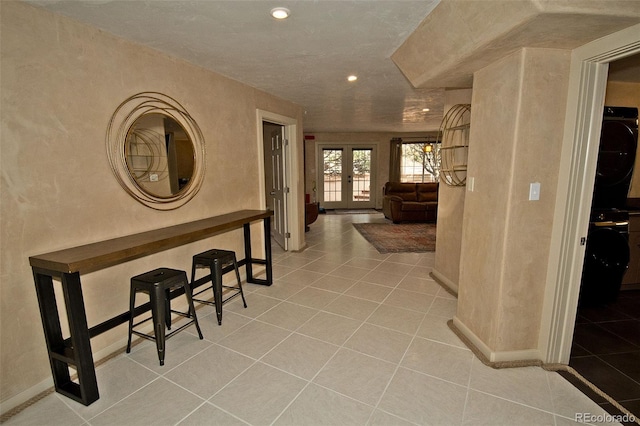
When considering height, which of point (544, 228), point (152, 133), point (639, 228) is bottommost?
point (639, 228)

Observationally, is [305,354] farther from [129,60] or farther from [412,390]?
[129,60]

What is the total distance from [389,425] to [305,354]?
0.79m

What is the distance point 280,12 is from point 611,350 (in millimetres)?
3341

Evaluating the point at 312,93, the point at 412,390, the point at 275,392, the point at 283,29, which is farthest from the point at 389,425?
the point at 312,93

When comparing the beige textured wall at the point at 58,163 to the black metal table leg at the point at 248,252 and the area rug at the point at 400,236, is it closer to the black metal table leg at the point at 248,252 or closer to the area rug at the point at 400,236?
the black metal table leg at the point at 248,252

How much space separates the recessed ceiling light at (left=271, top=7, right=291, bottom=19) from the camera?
1815 millimetres

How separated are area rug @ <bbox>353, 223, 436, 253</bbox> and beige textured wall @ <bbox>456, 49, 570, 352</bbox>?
2.80 meters

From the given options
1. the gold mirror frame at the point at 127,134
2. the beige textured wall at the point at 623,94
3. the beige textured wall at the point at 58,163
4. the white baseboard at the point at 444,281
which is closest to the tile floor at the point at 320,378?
the white baseboard at the point at 444,281

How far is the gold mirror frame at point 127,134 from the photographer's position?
7.26ft

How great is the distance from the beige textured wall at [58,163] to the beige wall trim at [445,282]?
9.53 feet

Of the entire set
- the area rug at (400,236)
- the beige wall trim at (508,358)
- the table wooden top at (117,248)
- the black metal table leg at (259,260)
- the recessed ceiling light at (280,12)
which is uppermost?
the recessed ceiling light at (280,12)

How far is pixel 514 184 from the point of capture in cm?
189

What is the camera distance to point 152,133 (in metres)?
2.47

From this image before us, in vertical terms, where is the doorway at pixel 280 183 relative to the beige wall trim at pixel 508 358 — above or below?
above
